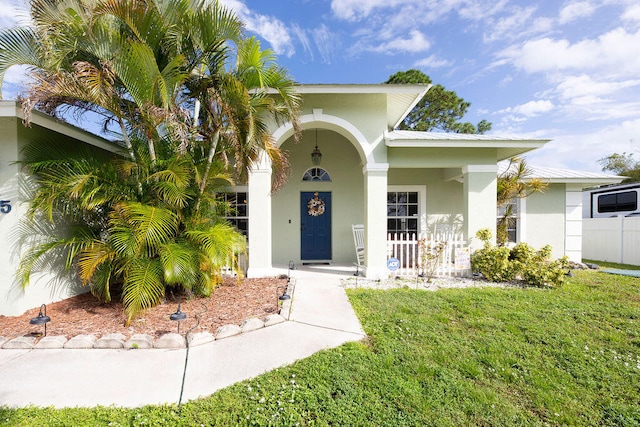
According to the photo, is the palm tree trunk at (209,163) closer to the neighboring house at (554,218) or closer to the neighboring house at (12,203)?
the neighboring house at (12,203)

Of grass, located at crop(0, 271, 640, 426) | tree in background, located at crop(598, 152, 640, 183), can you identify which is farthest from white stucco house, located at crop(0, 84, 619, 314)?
tree in background, located at crop(598, 152, 640, 183)

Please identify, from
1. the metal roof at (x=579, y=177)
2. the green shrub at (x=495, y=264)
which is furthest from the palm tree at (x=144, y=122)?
the metal roof at (x=579, y=177)

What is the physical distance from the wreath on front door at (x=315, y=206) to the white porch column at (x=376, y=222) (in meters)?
2.35

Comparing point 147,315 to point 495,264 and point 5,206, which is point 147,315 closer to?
point 5,206

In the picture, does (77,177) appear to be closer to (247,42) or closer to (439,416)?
(247,42)

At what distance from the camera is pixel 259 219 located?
6.69 m

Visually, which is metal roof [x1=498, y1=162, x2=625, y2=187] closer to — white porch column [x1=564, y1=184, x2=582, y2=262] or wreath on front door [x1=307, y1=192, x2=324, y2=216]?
white porch column [x1=564, y1=184, x2=582, y2=262]

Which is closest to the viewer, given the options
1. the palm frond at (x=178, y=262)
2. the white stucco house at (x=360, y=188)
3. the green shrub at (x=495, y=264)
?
the palm frond at (x=178, y=262)

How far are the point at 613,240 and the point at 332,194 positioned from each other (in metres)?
11.2

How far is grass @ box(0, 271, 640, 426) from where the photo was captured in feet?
7.46

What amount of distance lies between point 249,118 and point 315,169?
455cm

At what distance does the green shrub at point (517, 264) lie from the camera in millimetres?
6223

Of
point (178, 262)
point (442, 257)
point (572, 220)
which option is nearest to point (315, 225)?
point (442, 257)

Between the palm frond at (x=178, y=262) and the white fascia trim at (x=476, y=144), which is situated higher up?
the white fascia trim at (x=476, y=144)
